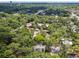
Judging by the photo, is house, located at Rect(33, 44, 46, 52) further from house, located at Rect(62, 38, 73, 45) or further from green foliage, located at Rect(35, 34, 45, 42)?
house, located at Rect(62, 38, 73, 45)

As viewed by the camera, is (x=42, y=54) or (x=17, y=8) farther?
(x=17, y=8)

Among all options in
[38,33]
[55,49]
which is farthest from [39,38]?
[55,49]

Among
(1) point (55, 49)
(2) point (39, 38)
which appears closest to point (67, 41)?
(1) point (55, 49)

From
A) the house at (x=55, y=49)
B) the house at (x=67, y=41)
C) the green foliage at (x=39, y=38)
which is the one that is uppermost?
the green foliage at (x=39, y=38)

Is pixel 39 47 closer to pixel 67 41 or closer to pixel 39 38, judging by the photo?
pixel 39 38

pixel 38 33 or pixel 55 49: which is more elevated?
pixel 38 33

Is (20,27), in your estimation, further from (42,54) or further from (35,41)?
(42,54)

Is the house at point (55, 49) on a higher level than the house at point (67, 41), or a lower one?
lower

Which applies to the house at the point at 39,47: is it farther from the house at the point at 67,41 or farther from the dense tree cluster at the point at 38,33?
the house at the point at 67,41

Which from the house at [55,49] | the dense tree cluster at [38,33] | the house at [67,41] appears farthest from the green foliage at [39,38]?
the house at [67,41]

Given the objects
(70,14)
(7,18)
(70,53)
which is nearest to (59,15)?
(70,14)

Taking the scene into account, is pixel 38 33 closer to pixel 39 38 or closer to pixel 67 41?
pixel 39 38
